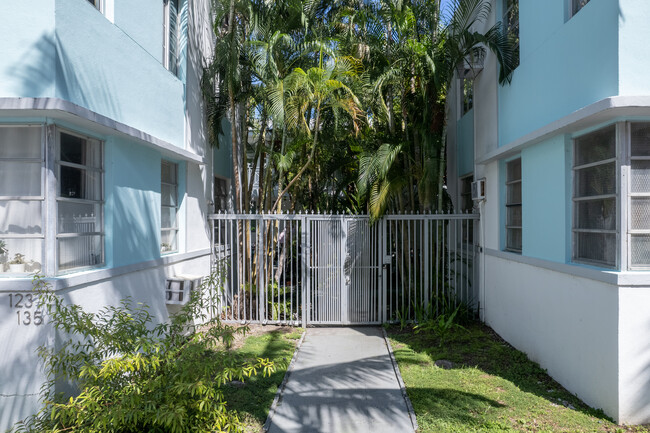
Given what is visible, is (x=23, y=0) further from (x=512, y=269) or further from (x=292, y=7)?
(x=512, y=269)

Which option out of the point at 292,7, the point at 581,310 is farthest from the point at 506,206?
the point at 292,7

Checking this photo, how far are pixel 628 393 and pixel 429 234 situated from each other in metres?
4.34

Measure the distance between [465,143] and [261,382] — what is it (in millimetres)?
6648

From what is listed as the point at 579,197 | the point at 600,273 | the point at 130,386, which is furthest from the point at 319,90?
the point at 130,386

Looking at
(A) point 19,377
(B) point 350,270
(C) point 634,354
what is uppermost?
(B) point 350,270

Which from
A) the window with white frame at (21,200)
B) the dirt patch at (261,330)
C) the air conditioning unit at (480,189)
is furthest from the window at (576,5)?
the dirt patch at (261,330)

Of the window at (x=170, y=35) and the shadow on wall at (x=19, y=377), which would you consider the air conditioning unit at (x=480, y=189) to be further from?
the shadow on wall at (x=19, y=377)

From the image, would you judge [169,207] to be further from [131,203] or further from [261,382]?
[261,382]

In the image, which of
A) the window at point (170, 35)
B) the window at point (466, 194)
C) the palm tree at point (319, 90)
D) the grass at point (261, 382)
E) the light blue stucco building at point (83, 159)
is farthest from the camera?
the window at point (466, 194)

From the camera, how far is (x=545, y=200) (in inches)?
222

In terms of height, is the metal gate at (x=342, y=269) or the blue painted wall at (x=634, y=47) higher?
the blue painted wall at (x=634, y=47)

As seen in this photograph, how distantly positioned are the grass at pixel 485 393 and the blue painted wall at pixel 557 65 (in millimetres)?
3319

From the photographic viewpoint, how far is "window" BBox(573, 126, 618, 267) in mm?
4469

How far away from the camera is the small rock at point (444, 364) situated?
592 cm
